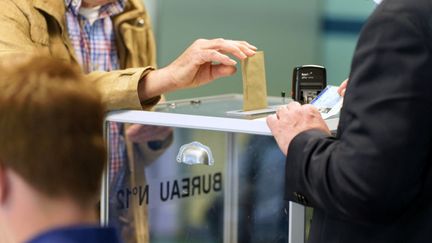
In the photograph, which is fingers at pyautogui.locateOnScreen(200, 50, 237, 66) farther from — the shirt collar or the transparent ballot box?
the shirt collar

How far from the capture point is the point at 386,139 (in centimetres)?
141

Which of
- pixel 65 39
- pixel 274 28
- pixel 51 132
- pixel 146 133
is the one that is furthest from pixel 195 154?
pixel 274 28

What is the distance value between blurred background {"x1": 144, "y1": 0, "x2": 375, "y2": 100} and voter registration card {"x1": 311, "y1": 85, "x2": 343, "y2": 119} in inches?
75.2

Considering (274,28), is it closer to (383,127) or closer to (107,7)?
(107,7)

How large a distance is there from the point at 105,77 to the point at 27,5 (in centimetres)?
33

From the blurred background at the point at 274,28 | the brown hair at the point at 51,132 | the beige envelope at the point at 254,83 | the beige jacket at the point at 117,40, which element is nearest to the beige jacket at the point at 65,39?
the beige jacket at the point at 117,40

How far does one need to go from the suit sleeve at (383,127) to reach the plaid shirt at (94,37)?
114 cm

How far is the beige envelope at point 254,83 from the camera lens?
197 centimetres

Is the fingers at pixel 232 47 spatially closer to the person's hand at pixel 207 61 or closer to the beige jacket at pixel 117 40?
the person's hand at pixel 207 61

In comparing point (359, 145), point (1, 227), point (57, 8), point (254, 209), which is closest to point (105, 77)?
point (57, 8)

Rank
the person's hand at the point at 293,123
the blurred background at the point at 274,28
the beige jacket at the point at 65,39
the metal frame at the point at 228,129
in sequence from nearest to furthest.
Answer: the person's hand at the point at 293,123 < the metal frame at the point at 228,129 < the beige jacket at the point at 65,39 < the blurred background at the point at 274,28

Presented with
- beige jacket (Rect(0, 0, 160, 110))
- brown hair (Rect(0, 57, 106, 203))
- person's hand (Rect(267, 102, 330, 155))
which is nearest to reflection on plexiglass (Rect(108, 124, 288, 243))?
beige jacket (Rect(0, 0, 160, 110))

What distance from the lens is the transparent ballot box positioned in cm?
199

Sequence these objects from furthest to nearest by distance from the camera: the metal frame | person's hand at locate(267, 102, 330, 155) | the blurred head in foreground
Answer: the metal frame, person's hand at locate(267, 102, 330, 155), the blurred head in foreground
